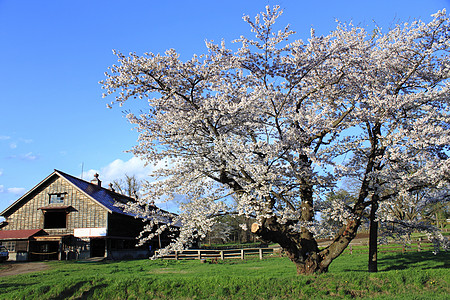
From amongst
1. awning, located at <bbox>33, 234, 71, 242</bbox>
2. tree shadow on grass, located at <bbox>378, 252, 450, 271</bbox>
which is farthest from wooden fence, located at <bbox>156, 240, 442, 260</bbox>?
awning, located at <bbox>33, 234, 71, 242</bbox>

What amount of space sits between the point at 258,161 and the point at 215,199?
228cm

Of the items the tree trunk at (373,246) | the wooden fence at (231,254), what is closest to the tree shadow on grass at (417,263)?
the tree trunk at (373,246)

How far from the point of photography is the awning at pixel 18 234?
2727 centimetres

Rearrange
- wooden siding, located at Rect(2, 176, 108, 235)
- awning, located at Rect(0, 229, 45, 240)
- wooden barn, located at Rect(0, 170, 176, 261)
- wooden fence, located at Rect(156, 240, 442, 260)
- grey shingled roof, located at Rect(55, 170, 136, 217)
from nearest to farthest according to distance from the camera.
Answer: wooden fence, located at Rect(156, 240, 442, 260), awning, located at Rect(0, 229, 45, 240), wooden barn, located at Rect(0, 170, 176, 261), wooden siding, located at Rect(2, 176, 108, 235), grey shingled roof, located at Rect(55, 170, 136, 217)

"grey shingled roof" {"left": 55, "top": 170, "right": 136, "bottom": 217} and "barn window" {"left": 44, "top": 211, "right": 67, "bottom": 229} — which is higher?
"grey shingled roof" {"left": 55, "top": 170, "right": 136, "bottom": 217}

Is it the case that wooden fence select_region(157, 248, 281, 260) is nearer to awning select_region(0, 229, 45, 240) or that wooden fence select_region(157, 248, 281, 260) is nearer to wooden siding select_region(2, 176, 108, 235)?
wooden siding select_region(2, 176, 108, 235)

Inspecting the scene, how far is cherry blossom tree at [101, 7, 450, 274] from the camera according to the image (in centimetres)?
1034

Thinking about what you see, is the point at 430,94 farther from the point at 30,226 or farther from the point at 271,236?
the point at 30,226

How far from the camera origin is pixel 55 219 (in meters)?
30.7

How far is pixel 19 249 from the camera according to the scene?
28141mm

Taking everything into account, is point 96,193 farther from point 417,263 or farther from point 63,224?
point 417,263

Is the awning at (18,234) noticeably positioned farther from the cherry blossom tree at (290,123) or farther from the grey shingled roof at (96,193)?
the cherry blossom tree at (290,123)

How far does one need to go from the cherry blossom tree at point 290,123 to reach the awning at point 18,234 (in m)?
20.8

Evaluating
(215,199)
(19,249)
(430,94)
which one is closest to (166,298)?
(215,199)
